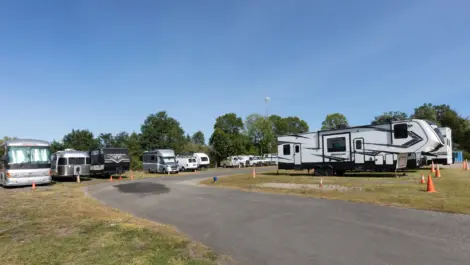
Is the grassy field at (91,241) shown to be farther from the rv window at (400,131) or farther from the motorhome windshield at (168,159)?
the motorhome windshield at (168,159)

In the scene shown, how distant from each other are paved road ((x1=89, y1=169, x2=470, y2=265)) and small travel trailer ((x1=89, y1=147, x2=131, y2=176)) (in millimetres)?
18468

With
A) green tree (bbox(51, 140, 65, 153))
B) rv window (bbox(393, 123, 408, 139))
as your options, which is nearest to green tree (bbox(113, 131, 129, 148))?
green tree (bbox(51, 140, 65, 153))

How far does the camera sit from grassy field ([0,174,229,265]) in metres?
5.32

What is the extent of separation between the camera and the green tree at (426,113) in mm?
68500

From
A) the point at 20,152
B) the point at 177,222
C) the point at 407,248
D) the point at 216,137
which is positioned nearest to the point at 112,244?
the point at 177,222

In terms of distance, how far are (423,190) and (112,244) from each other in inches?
462

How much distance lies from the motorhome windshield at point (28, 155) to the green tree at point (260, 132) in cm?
5463

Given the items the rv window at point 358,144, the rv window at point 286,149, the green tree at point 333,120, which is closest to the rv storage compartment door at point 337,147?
the rv window at point 358,144

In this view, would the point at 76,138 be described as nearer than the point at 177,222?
No

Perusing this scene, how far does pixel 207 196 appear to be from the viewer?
43.7ft

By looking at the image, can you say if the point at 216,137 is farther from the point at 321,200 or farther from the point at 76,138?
the point at 321,200

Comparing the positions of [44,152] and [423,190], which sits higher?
[44,152]

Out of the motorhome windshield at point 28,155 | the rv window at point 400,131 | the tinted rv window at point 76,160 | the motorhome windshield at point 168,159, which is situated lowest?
the motorhome windshield at point 168,159

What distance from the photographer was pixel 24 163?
1925cm
